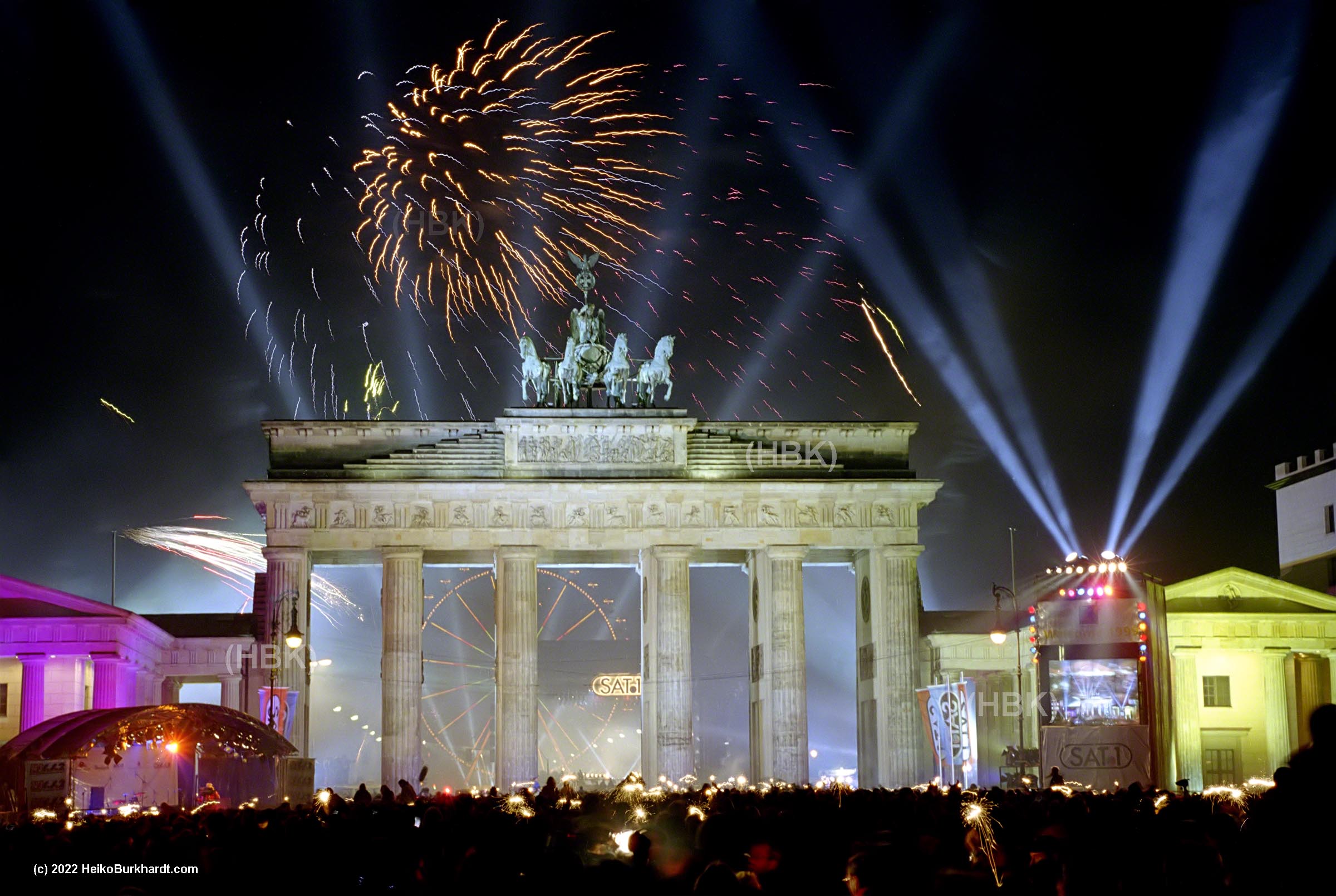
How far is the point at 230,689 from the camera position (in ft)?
225

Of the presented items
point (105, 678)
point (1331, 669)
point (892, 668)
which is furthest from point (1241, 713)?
point (105, 678)

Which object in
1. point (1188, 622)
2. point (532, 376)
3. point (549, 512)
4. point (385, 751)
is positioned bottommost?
point (385, 751)

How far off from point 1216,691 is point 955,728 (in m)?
26.7

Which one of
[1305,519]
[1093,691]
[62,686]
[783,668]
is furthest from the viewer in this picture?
[1305,519]

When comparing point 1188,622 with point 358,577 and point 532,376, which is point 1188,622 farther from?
point 358,577

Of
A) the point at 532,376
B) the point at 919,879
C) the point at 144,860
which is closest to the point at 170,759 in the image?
the point at 532,376

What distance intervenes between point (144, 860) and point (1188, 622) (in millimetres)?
60390

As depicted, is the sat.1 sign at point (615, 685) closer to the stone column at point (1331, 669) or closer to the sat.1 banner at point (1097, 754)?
the stone column at point (1331, 669)

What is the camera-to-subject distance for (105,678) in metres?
60.2

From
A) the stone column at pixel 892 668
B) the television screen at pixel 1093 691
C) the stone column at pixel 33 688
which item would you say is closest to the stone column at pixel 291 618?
the stone column at pixel 33 688

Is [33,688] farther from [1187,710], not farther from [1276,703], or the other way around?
[1276,703]

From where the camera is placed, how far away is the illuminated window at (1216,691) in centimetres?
7212

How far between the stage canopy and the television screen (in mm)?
22567

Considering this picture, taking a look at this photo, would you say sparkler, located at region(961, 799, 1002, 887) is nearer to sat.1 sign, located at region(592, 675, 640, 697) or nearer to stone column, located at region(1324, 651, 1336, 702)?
stone column, located at region(1324, 651, 1336, 702)
